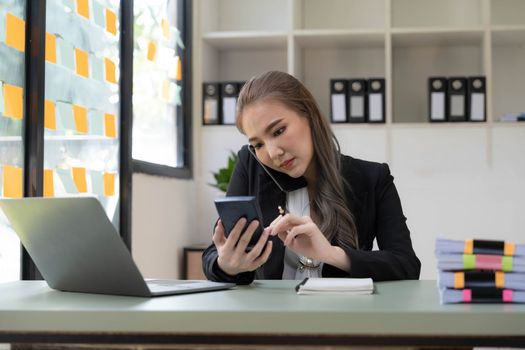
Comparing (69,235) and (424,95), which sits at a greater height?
(424,95)

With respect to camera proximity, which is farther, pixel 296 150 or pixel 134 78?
pixel 134 78

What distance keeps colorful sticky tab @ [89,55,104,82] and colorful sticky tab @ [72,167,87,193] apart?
409mm

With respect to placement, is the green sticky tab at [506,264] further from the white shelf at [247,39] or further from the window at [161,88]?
the white shelf at [247,39]

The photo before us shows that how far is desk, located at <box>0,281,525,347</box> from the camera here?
108cm

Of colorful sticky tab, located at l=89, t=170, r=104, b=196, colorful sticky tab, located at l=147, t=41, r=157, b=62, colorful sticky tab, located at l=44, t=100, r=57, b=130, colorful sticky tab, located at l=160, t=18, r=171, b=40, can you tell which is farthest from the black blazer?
colorful sticky tab, located at l=160, t=18, r=171, b=40

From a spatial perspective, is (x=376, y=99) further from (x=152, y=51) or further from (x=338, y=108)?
(x=152, y=51)

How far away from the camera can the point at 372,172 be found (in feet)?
6.74

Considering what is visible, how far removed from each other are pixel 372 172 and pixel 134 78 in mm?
1857

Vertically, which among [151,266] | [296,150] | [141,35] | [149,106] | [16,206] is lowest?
[151,266]

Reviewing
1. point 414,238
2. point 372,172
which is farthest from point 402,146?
point 372,172

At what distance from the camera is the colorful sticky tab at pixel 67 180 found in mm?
2766

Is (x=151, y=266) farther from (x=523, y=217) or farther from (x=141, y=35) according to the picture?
(x=523, y=217)

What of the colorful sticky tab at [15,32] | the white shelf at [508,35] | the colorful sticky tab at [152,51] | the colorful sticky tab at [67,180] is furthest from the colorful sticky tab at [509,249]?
the white shelf at [508,35]

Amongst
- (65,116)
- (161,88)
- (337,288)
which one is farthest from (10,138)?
(161,88)
